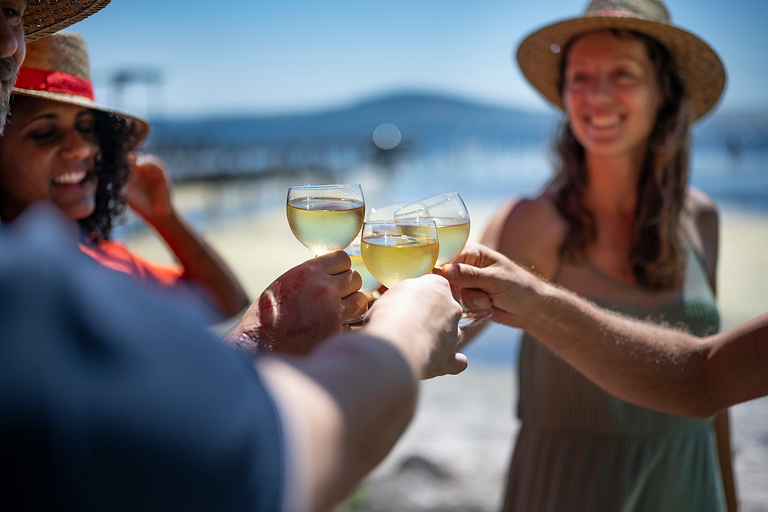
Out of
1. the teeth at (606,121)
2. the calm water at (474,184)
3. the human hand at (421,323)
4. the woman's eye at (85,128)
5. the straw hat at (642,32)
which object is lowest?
the calm water at (474,184)

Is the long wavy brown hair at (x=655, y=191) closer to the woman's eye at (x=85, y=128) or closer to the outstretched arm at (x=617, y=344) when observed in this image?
the outstretched arm at (x=617, y=344)

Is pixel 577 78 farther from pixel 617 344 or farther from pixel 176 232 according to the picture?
pixel 176 232

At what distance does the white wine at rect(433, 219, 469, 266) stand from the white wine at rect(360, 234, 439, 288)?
0.15m

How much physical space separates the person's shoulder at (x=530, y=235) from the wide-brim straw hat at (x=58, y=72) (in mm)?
2120

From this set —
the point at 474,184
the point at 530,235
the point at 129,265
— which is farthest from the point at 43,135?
the point at 474,184

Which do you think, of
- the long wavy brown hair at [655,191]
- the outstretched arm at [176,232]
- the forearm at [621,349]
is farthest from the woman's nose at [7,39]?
the long wavy brown hair at [655,191]

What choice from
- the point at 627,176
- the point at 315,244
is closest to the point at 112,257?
the point at 315,244

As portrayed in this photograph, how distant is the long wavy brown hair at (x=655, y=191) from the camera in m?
2.86

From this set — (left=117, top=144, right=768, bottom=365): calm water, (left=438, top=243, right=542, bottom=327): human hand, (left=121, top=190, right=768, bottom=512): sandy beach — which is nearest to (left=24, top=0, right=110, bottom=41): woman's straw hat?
(left=438, top=243, right=542, bottom=327): human hand

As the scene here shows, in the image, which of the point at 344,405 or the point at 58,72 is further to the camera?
the point at 58,72

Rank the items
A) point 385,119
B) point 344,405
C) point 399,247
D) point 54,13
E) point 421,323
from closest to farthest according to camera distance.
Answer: point 344,405, point 421,323, point 399,247, point 54,13, point 385,119

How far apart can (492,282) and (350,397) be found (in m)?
1.24

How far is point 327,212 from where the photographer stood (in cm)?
182

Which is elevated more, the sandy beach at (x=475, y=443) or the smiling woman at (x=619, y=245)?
the smiling woman at (x=619, y=245)
